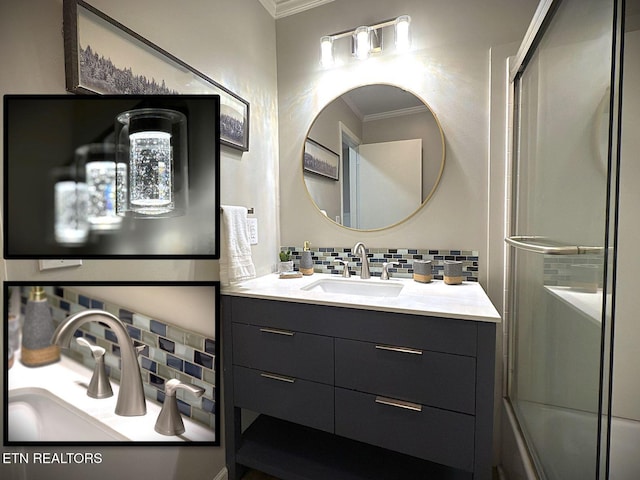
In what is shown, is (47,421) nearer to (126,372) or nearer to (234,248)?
(126,372)

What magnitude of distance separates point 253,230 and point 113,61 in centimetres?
88

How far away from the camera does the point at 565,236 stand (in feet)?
3.01

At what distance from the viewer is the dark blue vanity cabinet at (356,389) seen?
103cm

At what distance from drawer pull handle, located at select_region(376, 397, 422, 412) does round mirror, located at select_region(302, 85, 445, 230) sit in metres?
0.85

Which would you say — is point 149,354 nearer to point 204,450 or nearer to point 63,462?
point 63,462

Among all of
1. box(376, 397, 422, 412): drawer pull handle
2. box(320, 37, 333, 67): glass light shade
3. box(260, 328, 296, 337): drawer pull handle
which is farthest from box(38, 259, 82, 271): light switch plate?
box(320, 37, 333, 67): glass light shade

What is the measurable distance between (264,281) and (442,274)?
2.80 ft

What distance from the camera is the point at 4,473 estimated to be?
70 centimetres

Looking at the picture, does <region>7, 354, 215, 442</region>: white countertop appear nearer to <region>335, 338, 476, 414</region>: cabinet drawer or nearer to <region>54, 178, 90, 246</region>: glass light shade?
<region>54, 178, 90, 246</region>: glass light shade

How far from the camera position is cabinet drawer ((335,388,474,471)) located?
104 centimetres

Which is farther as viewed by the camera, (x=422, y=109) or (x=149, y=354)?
(x=422, y=109)

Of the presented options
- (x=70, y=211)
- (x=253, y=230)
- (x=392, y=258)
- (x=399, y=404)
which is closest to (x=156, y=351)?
(x=70, y=211)

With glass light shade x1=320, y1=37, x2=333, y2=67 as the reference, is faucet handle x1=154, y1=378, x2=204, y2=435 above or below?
below

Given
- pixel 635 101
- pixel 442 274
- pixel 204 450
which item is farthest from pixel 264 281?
pixel 635 101
